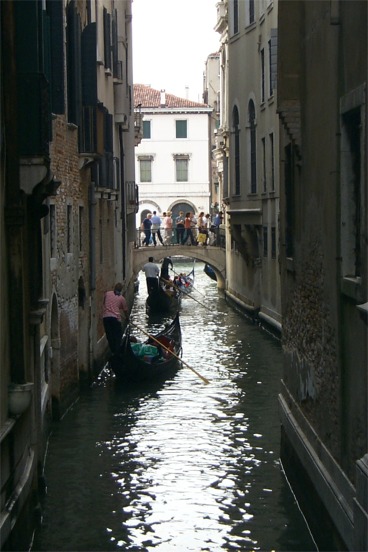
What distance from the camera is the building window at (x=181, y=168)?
54875 millimetres

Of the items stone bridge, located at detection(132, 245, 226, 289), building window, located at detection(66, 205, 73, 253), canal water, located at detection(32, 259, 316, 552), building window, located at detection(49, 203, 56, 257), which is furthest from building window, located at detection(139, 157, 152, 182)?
building window, located at detection(49, 203, 56, 257)

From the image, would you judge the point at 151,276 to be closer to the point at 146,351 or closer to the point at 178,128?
the point at 146,351

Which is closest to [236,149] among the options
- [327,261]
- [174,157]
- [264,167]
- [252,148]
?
[252,148]

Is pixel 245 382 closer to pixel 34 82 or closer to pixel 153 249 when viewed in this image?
pixel 34 82

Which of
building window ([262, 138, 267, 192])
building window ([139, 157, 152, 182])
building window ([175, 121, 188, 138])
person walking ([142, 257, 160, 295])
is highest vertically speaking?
building window ([175, 121, 188, 138])

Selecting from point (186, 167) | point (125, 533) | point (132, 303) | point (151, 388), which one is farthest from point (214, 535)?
point (186, 167)

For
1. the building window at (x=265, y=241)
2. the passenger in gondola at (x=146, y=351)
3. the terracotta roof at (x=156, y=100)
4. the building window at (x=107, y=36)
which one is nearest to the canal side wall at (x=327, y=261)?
the passenger in gondola at (x=146, y=351)

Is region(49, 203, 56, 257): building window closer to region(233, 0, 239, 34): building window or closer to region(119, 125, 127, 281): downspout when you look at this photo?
region(119, 125, 127, 281): downspout

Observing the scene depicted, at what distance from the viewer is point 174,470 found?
35.4ft

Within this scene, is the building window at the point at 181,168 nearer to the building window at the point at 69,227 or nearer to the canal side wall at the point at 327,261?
the building window at the point at 69,227

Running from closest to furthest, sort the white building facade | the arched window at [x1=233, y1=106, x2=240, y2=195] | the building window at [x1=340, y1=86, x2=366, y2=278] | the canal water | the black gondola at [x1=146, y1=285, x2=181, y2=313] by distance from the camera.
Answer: the building window at [x1=340, y1=86, x2=366, y2=278]
the canal water
the arched window at [x1=233, y1=106, x2=240, y2=195]
the black gondola at [x1=146, y1=285, x2=181, y2=313]
the white building facade

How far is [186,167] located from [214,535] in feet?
154

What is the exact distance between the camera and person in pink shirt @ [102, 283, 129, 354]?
16.1 meters

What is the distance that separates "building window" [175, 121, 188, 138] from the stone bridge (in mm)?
22118
